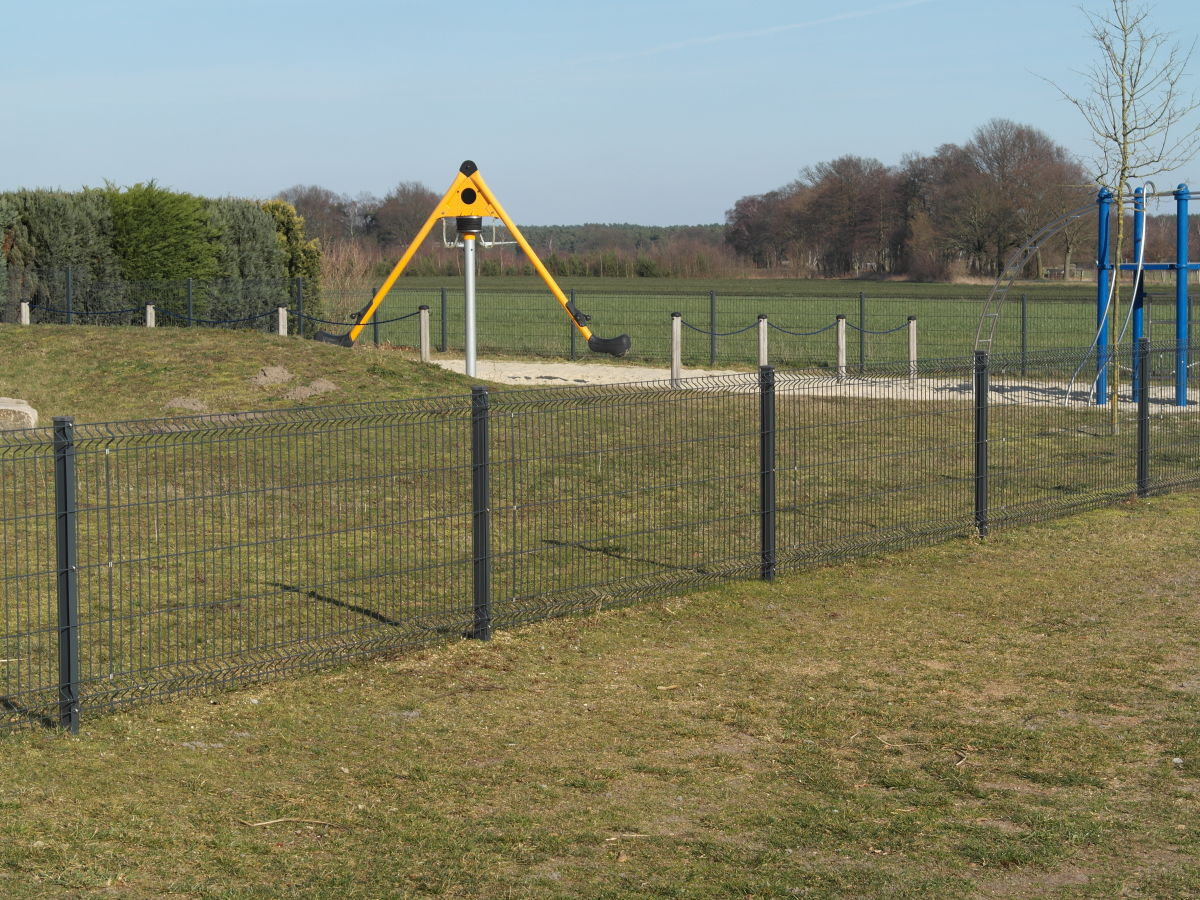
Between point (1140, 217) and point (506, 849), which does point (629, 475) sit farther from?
point (1140, 217)

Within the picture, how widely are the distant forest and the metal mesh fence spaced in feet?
132

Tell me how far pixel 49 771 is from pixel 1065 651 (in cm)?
563

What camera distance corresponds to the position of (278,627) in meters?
8.88

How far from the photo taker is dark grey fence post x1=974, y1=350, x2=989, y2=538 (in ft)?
38.8

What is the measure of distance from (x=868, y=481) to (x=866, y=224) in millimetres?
91256

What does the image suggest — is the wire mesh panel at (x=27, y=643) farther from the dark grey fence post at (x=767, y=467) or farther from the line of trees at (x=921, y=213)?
the line of trees at (x=921, y=213)

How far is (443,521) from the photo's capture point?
11719 mm

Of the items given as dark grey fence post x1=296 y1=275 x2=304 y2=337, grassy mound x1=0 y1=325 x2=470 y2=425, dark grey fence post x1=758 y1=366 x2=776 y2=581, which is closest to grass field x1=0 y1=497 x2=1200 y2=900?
dark grey fence post x1=758 y1=366 x2=776 y2=581

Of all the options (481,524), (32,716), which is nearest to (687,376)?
(481,524)

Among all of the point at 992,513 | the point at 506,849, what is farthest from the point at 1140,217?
the point at 506,849

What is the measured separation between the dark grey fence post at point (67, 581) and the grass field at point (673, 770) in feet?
0.60

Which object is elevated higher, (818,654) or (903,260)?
(903,260)

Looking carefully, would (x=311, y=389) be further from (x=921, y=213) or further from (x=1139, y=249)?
(x=921, y=213)

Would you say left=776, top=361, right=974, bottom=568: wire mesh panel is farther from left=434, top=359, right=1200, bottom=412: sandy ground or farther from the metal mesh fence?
left=434, top=359, right=1200, bottom=412: sandy ground
